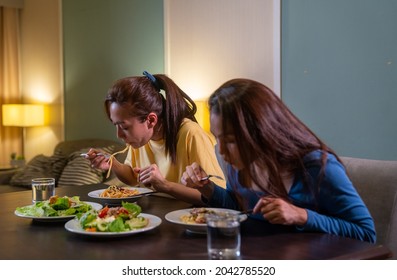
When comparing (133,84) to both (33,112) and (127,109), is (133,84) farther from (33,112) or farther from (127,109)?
(33,112)

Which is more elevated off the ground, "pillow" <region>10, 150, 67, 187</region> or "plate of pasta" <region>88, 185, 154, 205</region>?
"plate of pasta" <region>88, 185, 154, 205</region>

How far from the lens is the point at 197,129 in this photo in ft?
6.70

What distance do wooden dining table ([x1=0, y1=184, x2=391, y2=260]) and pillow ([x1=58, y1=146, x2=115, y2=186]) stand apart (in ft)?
7.52

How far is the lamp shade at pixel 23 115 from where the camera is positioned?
4.98 metres

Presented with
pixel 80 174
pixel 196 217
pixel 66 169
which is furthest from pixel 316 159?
pixel 66 169

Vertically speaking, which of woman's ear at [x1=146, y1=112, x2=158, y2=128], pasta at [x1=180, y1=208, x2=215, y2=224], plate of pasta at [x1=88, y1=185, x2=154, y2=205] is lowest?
plate of pasta at [x1=88, y1=185, x2=154, y2=205]

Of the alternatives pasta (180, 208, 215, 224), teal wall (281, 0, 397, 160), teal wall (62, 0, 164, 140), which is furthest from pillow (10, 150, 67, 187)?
pasta (180, 208, 215, 224)

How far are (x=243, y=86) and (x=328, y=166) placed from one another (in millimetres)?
299

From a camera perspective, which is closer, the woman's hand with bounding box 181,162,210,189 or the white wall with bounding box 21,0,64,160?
the woman's hand with bounding box 181,162,210,189

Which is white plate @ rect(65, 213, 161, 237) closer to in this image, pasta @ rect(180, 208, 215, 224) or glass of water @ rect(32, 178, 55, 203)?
pasta @ rect(180, 208, 215, 224)

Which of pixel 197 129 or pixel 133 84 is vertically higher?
pixel 133 84

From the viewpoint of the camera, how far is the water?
1.12 meters

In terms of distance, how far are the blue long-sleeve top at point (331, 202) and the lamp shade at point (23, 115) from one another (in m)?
4.07

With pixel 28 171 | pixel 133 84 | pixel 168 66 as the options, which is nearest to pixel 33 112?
pixel 28 171
